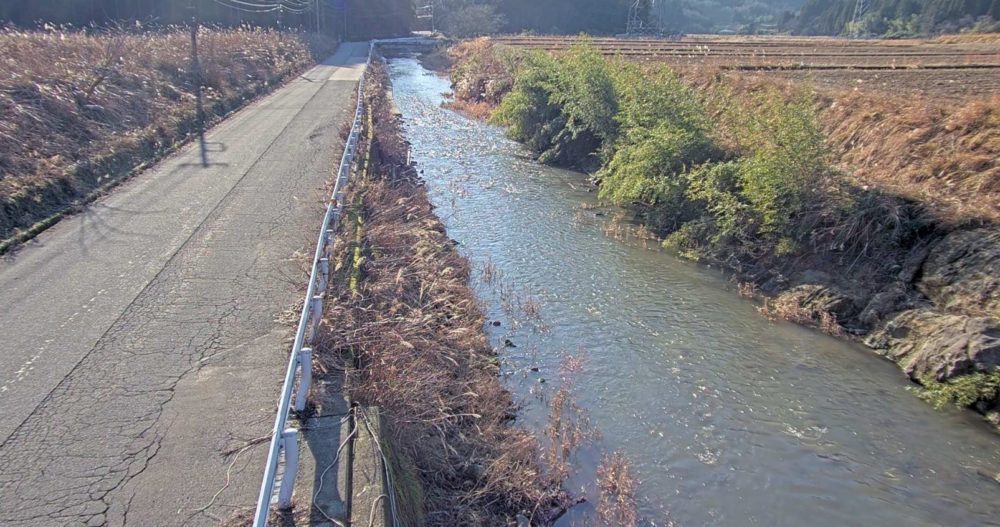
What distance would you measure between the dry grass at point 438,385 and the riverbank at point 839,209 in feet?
20.7

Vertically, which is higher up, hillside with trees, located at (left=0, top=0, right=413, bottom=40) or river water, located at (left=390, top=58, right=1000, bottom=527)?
hillside with trees, located at (left=0, top=0, right=413, bottom=40)

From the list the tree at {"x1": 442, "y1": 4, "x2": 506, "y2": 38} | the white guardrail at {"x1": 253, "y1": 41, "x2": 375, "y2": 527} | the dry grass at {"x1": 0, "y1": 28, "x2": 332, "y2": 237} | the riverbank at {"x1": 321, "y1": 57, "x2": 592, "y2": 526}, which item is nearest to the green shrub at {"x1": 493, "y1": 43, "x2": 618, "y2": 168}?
the dry grass at {"x1": 0, "y1": 28, "x2": 332, "y2": 237}

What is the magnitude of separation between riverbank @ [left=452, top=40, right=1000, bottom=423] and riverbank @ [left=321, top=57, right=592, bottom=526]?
6.34 metres

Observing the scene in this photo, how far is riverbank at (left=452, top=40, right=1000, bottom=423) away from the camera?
434 inches

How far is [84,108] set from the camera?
18.6 meters

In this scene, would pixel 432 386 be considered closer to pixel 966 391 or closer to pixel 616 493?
pixel 616 493

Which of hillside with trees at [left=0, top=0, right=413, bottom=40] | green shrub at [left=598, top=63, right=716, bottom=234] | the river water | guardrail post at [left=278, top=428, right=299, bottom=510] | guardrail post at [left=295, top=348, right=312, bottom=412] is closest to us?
guardrail post at [left=278, top=428, right=299, bottom=510]

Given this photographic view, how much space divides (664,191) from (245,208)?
10139 mm

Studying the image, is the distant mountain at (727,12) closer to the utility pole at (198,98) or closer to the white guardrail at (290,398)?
the utility pole at (198,98)

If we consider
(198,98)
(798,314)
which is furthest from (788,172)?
(198,98)

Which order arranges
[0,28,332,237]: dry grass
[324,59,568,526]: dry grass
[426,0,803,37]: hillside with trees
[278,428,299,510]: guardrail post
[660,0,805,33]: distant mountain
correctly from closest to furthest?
[278,428,299,510]: guardrail post
[324,59,568,526]: dry grass
[0,28,332,237]: dry grass
[426,0,803,37]: hillside with trees
[660,0,805,33]: distant mountain

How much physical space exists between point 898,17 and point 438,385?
10225cm

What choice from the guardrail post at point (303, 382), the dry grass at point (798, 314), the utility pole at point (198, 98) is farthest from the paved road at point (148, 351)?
the dry grass at point (798, 314)

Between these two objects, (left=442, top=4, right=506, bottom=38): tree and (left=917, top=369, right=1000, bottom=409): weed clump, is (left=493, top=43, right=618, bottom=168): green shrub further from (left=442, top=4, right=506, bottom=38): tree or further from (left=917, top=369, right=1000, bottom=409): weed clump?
(left=442, top=4, right=506, bottom=38): tree
